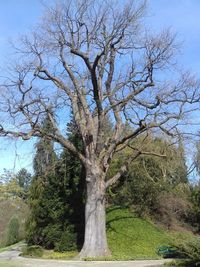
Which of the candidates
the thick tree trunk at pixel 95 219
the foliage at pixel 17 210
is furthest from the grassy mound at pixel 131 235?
the foliage at pixel 17 210

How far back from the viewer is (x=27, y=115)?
2584 cm

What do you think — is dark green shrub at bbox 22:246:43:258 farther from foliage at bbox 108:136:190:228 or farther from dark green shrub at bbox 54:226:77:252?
foliage at bbox 108:136:190:228

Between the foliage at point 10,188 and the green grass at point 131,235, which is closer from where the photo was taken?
the green grass at point 131,235

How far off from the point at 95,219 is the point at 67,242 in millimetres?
2725

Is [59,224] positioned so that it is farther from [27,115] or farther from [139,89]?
[139,89]

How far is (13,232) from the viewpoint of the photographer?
127ft

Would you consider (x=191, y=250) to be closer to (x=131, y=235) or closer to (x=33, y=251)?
(x=33, y=251)

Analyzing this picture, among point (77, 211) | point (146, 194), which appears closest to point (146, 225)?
point (146, 194)

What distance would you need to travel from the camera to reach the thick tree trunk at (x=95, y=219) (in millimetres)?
24484

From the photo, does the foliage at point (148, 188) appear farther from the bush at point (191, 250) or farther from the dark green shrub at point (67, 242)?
the bush at point (191, 250)

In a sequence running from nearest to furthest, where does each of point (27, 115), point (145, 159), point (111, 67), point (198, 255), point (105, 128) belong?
point (198, 255) → point (27, 115) → point (111, 67) → point (105, 128) → point (145, 159)

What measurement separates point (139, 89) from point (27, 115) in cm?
632

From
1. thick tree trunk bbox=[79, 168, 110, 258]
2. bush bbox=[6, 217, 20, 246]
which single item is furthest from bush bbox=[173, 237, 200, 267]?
bush bbox=[6, 217, 20, 246]

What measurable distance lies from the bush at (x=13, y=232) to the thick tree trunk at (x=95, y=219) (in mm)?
14929
